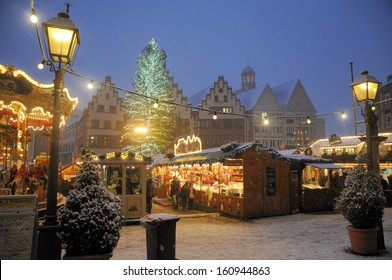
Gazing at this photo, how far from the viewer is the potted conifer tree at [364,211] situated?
21.7ft

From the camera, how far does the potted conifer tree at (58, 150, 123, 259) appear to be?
451 cm

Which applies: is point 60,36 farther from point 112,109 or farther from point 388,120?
point 388,120

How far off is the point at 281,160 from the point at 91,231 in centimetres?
1130

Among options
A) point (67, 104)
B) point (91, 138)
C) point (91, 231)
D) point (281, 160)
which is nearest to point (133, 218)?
point (67, 104)

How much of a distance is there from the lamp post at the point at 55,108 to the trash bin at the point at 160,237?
1.77 meters

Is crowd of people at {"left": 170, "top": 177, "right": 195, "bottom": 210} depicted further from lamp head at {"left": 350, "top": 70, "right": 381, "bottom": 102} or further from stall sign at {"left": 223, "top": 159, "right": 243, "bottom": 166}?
lamp head at {"left": 350, "top": 70, "right": 381, "bottom": 102}

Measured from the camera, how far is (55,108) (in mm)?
5121

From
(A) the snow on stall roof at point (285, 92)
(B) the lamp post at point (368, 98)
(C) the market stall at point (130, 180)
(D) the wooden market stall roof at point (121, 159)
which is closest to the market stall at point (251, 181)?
(D) the wooden market stall roof at point (121, 159)

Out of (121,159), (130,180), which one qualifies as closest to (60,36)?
(121,159)

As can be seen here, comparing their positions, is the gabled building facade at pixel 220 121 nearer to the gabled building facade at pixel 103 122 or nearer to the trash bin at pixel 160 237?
the gabled building facade at pixel 103 122

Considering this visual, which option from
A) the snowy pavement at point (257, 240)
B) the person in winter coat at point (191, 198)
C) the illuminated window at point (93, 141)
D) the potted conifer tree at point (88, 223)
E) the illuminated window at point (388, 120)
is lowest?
the snowy pavement at point (257, 240)

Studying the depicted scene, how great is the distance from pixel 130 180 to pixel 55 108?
8.26m

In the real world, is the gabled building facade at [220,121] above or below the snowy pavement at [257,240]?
above
